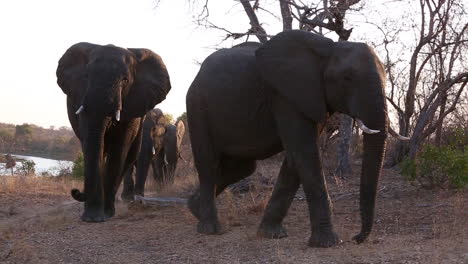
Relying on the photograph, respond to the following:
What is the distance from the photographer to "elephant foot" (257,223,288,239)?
7500 mm

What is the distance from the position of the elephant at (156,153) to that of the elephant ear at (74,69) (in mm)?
3266

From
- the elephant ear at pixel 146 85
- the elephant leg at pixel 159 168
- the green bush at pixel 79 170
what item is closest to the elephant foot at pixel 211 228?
the elephant ear at pixel 146 85

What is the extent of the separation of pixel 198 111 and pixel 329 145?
1289 cm

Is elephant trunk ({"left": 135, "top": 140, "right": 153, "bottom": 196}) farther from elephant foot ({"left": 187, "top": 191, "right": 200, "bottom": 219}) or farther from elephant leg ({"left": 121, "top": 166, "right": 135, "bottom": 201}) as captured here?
elephant foot ({"left": 187, "top": 191, "right": 200, "bottom": 219})

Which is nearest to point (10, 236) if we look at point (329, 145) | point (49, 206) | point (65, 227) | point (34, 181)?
point (65, 227)

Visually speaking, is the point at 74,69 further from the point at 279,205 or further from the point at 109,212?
the point at 279,205

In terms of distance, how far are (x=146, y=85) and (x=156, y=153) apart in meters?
5.54

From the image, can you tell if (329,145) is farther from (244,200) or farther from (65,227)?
(65,227)

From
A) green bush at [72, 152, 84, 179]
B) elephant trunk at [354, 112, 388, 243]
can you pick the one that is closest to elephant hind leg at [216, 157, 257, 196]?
elephant trunk at [354, 112, 388, 243]

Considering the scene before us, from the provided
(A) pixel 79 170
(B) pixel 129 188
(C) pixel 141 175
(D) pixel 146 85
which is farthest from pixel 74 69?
(A) pixel 79 170

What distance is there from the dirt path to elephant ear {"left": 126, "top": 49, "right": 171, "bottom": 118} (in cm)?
164

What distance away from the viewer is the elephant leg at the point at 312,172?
677cm

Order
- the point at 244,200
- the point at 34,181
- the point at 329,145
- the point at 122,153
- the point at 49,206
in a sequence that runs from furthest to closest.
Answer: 1. the point at 329,145
2. the point at 34,181
3. the point at 49,206
4. the point at 244,200
5. the point at 122,153

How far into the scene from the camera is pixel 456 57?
60.4ft
